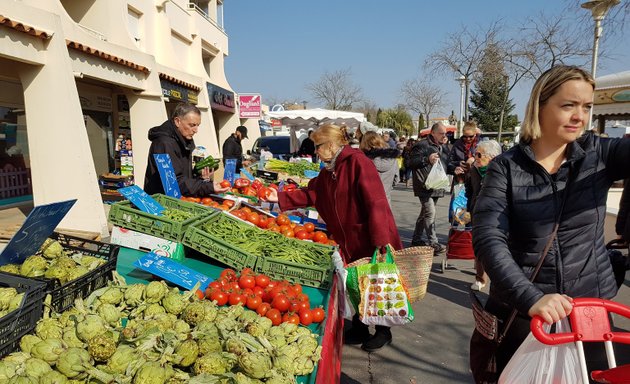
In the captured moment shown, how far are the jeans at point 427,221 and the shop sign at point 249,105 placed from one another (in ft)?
54.2

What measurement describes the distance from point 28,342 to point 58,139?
6.42 m

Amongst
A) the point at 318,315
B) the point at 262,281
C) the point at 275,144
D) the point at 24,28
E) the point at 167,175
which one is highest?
the point at 24,28

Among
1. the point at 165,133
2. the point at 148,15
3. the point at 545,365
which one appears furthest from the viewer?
the point at 148,15

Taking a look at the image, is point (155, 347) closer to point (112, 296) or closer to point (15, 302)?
point (112, 296)

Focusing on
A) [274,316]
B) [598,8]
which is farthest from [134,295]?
[598,8]

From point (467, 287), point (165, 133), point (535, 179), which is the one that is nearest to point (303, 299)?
point (535, 179)

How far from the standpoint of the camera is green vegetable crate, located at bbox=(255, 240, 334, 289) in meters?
3.18

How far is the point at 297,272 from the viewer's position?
3.23 metres

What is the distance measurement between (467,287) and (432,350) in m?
1.91

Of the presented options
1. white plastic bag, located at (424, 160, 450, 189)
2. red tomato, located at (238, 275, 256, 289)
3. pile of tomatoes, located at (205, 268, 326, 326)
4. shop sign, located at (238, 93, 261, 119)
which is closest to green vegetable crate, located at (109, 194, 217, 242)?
pile of tomatoes, located at (205, 268, 326, 326)

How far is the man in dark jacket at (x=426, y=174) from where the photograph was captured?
6715mm

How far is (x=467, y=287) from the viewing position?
225 inches

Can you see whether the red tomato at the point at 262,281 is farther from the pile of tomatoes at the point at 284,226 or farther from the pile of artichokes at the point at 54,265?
the pile of tomatoes at the point at 284,226

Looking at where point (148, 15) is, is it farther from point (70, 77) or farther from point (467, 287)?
point (467, 287)
